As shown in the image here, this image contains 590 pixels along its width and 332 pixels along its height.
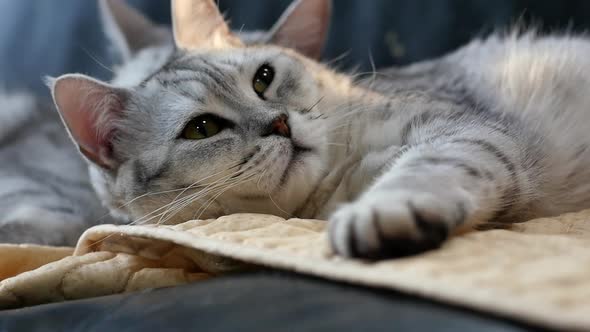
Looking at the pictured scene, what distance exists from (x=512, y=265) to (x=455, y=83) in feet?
3.17

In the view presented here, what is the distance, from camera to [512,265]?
0.68m

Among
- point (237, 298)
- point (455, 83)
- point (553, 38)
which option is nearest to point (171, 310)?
point (237, 298)

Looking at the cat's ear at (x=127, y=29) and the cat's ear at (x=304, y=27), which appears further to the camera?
the cat's ear at (x=127, y=29)

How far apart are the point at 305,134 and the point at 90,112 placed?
439 mm

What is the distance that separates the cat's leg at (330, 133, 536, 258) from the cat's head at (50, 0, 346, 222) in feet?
0.68

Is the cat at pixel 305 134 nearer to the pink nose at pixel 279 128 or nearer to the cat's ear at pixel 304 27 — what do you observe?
the pink nose at pixel 279 128

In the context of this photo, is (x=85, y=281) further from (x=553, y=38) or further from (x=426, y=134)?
(x=553, y=38)

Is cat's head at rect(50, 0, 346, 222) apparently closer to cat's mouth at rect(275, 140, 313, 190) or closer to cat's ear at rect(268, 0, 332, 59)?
cat's mouth at rect(275, 140, 313, 190)

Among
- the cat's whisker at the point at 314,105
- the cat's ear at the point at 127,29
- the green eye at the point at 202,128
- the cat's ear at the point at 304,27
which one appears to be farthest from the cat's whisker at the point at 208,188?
the cat's ear at the point at 127,29

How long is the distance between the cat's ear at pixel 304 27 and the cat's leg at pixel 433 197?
2.14 ft

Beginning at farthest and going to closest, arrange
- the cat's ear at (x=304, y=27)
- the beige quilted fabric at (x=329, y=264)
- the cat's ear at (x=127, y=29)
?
the cat's ear at (x=127, y=29) → the cat's ear at (x=304, y=27) → the beige quilted fabric at (x=329, y=264)

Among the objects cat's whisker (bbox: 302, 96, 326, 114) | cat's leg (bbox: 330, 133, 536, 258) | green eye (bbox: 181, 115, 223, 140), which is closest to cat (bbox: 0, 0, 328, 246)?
green eye (bbox: 181, 115, 223, 140)

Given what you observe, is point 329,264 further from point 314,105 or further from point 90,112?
point 90,112

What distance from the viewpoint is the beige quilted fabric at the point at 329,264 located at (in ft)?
1.98
